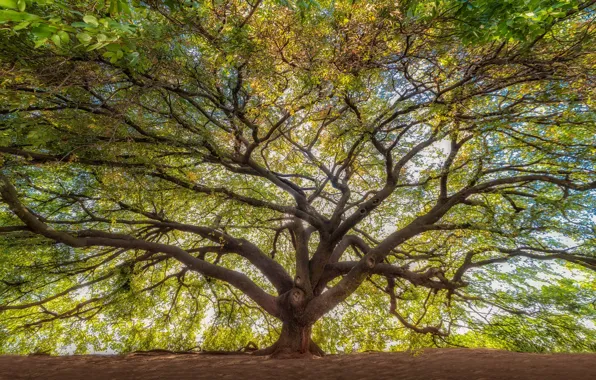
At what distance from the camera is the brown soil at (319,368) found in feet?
13.8

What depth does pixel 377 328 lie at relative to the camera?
8453 millimetres

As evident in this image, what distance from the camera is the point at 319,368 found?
5.10 m

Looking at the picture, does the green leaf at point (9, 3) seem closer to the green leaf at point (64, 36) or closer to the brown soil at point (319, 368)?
the green leaf at point (64, 36)

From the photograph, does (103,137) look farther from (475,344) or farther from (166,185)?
(475,344)

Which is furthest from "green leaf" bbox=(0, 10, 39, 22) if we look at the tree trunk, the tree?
the tree trunk

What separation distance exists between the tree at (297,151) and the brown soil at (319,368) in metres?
1.04

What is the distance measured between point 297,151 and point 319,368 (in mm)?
4733

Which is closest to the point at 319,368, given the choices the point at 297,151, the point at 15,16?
the point at 297,151

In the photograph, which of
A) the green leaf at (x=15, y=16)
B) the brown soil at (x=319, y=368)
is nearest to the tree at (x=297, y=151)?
the green leaf at (x=15, y=16)

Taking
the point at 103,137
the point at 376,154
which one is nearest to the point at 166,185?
the point at 103,137

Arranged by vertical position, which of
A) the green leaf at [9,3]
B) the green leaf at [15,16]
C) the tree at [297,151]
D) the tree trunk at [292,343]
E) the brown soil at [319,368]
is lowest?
the brown soil at [319,368]

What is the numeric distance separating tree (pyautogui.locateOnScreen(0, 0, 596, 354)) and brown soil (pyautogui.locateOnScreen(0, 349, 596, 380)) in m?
1.04

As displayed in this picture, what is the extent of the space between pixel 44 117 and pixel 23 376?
149 inches

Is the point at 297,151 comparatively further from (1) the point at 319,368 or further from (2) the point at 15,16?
Result: (2) the point at 15,16
